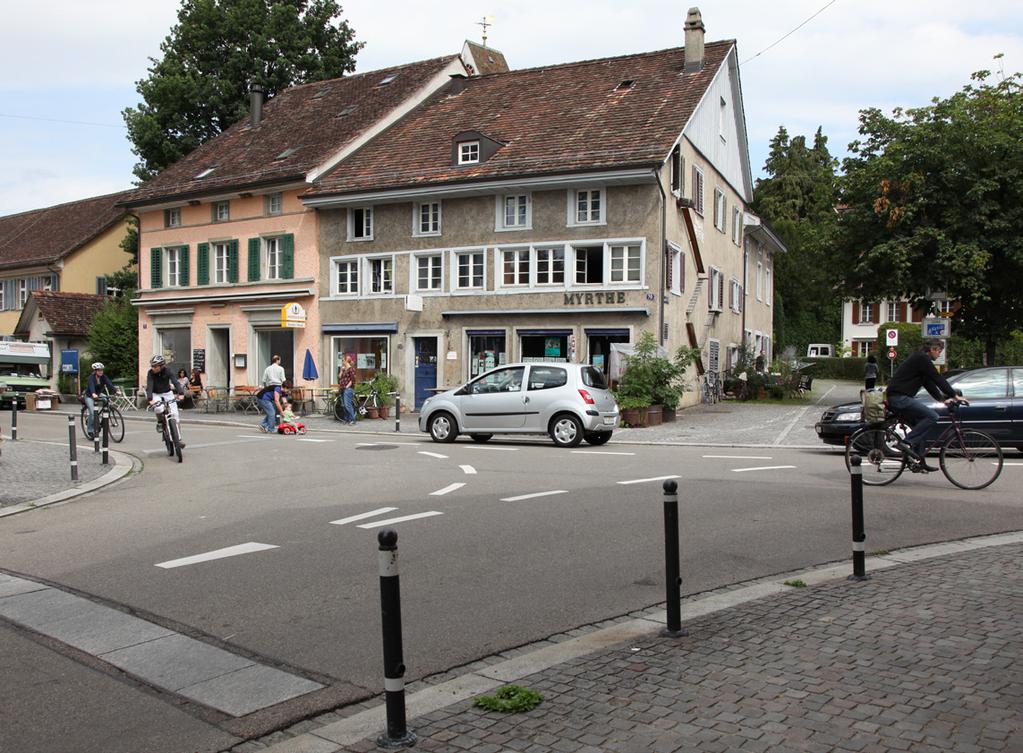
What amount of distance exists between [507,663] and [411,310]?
2623 cm

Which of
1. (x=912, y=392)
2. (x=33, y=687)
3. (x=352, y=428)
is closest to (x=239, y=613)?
(x=33, y=687)

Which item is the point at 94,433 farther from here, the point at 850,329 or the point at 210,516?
the point at 850,329

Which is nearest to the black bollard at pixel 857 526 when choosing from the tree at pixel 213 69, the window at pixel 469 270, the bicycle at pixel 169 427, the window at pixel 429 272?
the bicycle at pixel 169 427

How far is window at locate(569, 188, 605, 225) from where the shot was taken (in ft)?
92.1

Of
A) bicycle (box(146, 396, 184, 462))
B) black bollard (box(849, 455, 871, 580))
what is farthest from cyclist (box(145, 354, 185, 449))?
black bollard (box(849, 455, 871, 580))

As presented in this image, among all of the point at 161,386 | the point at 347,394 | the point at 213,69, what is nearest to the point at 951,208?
the point at 347,394

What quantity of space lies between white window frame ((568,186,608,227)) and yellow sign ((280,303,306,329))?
10.0m

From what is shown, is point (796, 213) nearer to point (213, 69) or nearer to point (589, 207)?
point (213, 69)

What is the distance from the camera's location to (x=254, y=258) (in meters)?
34.8

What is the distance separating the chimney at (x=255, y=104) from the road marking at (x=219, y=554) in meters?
35.9

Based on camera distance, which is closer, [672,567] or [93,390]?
[672,567]

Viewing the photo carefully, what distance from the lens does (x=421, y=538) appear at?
843 cm

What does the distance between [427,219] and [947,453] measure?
22177 millimetres

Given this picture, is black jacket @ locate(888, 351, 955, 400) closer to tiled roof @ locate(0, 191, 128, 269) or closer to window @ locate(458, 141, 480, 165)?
window @ locate(458, 141, 480, 165)
